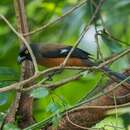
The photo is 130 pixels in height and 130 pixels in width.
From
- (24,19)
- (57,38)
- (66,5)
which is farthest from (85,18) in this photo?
(24,19)

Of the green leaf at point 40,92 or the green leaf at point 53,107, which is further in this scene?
the green leaf at point 53,107

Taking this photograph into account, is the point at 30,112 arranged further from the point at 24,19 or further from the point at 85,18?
the point at 85,18

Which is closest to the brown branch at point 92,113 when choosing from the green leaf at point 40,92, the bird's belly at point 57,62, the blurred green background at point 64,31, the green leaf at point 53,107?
the green leaf at point 53,107

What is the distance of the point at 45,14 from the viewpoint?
4680 millimetres

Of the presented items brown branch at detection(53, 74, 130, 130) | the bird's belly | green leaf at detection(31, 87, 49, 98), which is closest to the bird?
the bird's belly

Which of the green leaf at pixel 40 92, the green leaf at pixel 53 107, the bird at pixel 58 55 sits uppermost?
the bird at pixel 58 55

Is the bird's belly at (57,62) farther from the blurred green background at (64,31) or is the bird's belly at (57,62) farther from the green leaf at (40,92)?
the green leaf at (40,92)

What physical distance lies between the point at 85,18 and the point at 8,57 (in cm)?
73

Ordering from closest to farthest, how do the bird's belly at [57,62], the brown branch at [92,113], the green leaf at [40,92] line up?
1. the green leaf at [40,92]
2. the brown branch at [92,113]
3. the bird's belly at [57,62]

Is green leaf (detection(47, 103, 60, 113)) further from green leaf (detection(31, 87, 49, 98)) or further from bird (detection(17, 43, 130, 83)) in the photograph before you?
bird (detection(17, 43, 130, 83))

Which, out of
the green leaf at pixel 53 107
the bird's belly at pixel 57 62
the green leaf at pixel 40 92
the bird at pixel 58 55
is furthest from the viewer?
the bird's belly at pixel 57 62

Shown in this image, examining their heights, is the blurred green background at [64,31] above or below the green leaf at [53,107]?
above

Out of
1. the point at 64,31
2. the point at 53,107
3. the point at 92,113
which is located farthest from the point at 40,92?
the point at 64,31

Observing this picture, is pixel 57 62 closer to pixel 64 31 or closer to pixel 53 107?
pixel 64 31
